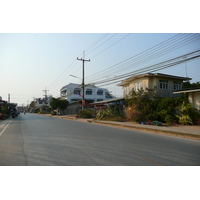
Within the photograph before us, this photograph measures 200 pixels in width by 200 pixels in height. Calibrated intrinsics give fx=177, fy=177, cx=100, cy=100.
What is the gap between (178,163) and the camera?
5.52 metres

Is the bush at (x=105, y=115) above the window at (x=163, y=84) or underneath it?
underneath

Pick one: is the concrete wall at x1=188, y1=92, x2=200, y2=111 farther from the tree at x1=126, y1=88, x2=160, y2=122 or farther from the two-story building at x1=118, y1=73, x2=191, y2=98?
the two-story building at x1=118, y1=73, x2=191, y2=98

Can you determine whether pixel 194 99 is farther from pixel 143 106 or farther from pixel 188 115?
pixel 143 106

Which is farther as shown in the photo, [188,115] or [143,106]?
Result: [143,106]

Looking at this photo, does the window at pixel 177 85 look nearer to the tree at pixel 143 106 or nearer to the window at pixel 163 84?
the window at pixel 163 84

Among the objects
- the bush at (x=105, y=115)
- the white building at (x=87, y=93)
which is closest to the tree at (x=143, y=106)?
the bush at (x=105, y=115)

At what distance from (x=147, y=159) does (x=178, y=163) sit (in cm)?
94

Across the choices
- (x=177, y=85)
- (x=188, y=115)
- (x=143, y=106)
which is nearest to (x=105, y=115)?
(x=143, y=106)

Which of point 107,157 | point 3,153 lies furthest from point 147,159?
point 3,153

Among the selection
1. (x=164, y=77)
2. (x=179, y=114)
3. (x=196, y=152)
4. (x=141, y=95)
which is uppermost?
(x=164, y=77)

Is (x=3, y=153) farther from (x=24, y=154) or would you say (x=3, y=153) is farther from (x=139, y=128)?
(x=139, y=128)

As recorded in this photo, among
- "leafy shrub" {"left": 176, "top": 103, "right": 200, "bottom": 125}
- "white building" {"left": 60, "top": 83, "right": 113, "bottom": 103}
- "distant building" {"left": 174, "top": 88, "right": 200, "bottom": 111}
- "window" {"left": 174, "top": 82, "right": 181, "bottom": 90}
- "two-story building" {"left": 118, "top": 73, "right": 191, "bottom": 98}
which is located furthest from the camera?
"white building" {"left": 60, "top": 83, "right": 113, "bottom": 103}

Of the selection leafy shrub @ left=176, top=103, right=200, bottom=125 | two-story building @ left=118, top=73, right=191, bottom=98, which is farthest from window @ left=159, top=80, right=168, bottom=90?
leafy shrub @ left=176, top=103, right=200, bottom=125

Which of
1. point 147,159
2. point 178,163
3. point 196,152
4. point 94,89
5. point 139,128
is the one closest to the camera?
point 178,163
